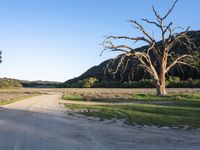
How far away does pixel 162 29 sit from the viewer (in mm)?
43156

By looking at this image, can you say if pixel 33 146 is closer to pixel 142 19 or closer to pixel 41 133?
pixel 41 133

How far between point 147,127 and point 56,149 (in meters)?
6.80

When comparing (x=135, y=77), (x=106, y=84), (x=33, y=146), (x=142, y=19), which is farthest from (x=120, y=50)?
(x=135, y=77)

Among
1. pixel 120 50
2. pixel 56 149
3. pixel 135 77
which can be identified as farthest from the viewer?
pixel 135 77

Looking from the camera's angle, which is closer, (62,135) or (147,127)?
(62,135)

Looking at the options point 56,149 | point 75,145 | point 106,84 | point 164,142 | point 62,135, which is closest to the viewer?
point 56,149

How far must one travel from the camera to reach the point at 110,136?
12852 millimetres

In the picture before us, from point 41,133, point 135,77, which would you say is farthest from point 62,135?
point 135,77

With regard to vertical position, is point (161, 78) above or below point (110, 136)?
above

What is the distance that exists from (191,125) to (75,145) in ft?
25.3

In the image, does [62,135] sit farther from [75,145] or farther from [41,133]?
[75,145]

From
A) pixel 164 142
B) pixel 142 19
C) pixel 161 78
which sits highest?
pixel 142 19

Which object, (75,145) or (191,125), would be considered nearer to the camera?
(75,145)

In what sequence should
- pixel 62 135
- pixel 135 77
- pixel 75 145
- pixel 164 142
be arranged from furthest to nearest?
pixel 135 77, pixel 62 135, pixel 164 142, pixel 75 145
